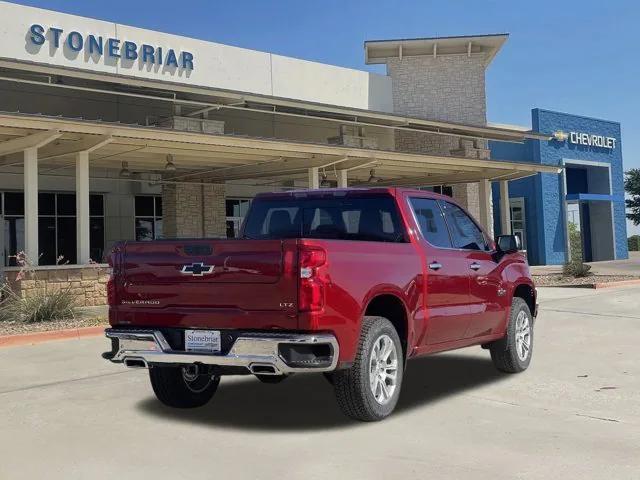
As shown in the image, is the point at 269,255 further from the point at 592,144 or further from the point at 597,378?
the point at 592,144

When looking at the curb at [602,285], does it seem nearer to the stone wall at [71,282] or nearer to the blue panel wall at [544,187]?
the stone wall at [71,282]

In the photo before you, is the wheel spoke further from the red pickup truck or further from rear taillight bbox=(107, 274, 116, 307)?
rear taillight bbox=(107, 274, 116, 307)

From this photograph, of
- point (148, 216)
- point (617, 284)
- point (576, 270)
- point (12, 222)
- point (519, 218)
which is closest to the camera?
point (617, 284)

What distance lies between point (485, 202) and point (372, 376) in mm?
22133

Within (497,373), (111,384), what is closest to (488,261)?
(497,373)

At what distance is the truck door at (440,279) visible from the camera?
6.50 m

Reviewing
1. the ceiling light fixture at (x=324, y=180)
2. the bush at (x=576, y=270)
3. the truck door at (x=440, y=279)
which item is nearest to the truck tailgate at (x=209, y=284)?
the truck door at (x=440, y=279)

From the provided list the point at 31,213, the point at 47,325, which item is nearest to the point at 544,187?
the point at 31,213

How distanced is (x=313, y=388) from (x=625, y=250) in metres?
38.5

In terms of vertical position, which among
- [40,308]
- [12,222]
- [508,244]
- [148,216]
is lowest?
[40,308]

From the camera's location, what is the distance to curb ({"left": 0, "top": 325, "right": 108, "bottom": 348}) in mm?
10984

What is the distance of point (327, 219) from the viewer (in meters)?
6.92

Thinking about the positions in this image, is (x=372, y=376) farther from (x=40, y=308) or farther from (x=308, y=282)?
(x=40, y=308)

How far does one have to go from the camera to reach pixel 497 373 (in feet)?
26.1
